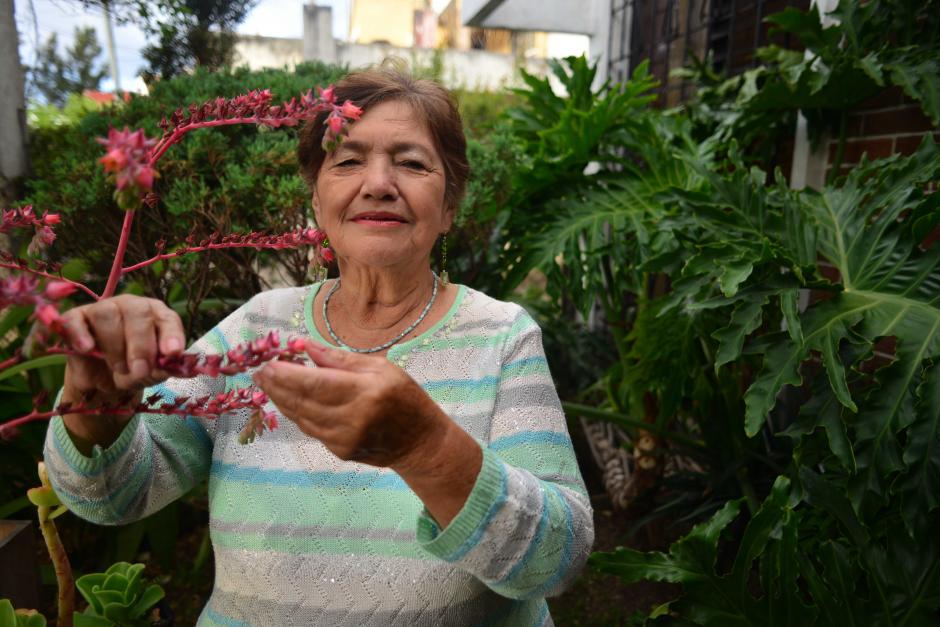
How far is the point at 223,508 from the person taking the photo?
134cm

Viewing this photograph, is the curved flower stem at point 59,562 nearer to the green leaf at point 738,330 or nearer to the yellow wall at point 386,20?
the green leaf at point 738,330

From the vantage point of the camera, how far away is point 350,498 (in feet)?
4.25

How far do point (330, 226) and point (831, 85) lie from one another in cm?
221

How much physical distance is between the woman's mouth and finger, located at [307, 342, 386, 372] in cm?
61

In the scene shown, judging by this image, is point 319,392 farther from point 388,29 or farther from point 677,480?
point 388,29

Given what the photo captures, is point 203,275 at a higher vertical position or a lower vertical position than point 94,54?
lower

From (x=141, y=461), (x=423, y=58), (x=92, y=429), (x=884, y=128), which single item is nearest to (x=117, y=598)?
(x=141, y=461)

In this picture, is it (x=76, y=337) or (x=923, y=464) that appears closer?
(x=76, y=337)

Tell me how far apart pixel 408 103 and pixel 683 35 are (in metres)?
3.82

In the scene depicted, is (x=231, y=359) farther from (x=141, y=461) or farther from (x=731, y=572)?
(x=731, y=572)

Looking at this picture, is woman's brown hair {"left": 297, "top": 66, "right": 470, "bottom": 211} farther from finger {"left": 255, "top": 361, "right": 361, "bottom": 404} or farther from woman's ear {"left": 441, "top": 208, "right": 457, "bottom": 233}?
finger {"left": 255, "top": 361, "right": 361, "bottom": 404}

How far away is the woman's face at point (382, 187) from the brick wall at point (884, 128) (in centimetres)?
211

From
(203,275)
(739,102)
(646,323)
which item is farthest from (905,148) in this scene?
(203,275)

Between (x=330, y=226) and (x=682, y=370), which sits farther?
(x=682, y=370)
